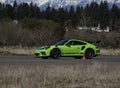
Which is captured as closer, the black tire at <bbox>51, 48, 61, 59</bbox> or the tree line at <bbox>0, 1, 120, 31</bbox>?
the black tire at <bbox>51, 48, 61, 59</bbox>

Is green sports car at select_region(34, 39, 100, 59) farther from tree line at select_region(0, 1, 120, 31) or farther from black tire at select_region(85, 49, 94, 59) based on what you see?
tree line at select_region(0, 1, 120, 31)

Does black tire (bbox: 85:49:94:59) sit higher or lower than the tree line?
lower

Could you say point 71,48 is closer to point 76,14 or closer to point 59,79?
point 59,79

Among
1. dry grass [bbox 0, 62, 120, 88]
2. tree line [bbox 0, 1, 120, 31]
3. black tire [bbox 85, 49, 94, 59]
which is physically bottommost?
dry grass [bbox 0, 62, 120, 88]

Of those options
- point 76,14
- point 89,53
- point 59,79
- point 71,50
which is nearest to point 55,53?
point 71,50

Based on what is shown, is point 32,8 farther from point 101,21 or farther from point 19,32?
point 19,32

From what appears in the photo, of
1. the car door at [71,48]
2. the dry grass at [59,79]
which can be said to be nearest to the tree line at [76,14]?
the car door at [71,48]

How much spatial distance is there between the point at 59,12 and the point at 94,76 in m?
118

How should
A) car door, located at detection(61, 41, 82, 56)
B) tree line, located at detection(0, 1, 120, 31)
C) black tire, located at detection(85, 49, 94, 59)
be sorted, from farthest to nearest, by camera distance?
tree line, located at detection(0, 1, 120, 31) → black tire, located at detection(85, 49, 94, 59) → car door, located at detection(61, 41, 82, 56)

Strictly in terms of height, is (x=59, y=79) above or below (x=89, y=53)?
below

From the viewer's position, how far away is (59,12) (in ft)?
434

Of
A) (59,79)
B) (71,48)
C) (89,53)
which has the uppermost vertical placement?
(71,48)

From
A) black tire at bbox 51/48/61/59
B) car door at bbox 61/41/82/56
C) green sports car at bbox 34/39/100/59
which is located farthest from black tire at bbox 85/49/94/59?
black tire at bbox 51/48/61/59

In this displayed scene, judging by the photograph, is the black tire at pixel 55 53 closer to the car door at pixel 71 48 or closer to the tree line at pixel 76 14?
the car door at pixel 71 48
